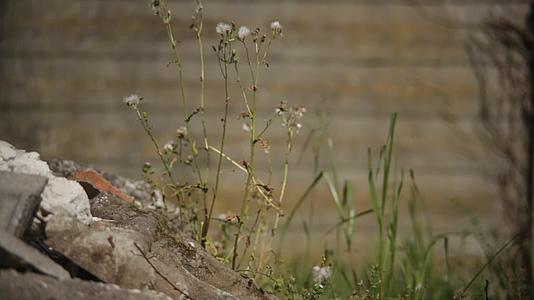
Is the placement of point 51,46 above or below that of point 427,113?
below

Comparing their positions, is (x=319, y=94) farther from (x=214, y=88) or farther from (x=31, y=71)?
(x=31, y=71)

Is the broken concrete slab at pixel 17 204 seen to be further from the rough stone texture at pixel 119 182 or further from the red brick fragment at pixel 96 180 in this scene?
the rough stone texture at pixel 119 182

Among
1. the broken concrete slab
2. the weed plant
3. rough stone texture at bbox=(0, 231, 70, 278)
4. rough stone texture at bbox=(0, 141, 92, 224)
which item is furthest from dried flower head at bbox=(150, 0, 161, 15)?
rough stone texture at bbox=(0, 231, 70, 278)

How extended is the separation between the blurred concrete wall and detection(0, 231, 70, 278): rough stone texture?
114 inches

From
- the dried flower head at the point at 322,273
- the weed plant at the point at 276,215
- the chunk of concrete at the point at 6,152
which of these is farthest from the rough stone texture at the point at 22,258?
the dried flower head at the point at 322,273

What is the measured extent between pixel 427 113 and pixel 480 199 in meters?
0.54

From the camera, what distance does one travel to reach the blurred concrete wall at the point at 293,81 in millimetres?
4668

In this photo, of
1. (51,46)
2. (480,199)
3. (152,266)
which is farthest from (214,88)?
(152,266)

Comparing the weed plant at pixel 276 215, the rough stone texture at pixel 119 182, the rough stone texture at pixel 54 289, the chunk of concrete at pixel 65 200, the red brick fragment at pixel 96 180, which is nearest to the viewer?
the rough stone texture at pixel 54 289

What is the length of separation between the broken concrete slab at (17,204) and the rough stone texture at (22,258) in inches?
2.0

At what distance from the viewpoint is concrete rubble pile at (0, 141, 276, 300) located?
170cm

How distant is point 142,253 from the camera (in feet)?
6.12

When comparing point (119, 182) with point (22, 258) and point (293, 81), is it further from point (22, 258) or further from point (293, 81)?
Answer: point (293, 81)

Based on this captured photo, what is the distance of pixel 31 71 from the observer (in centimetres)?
469
